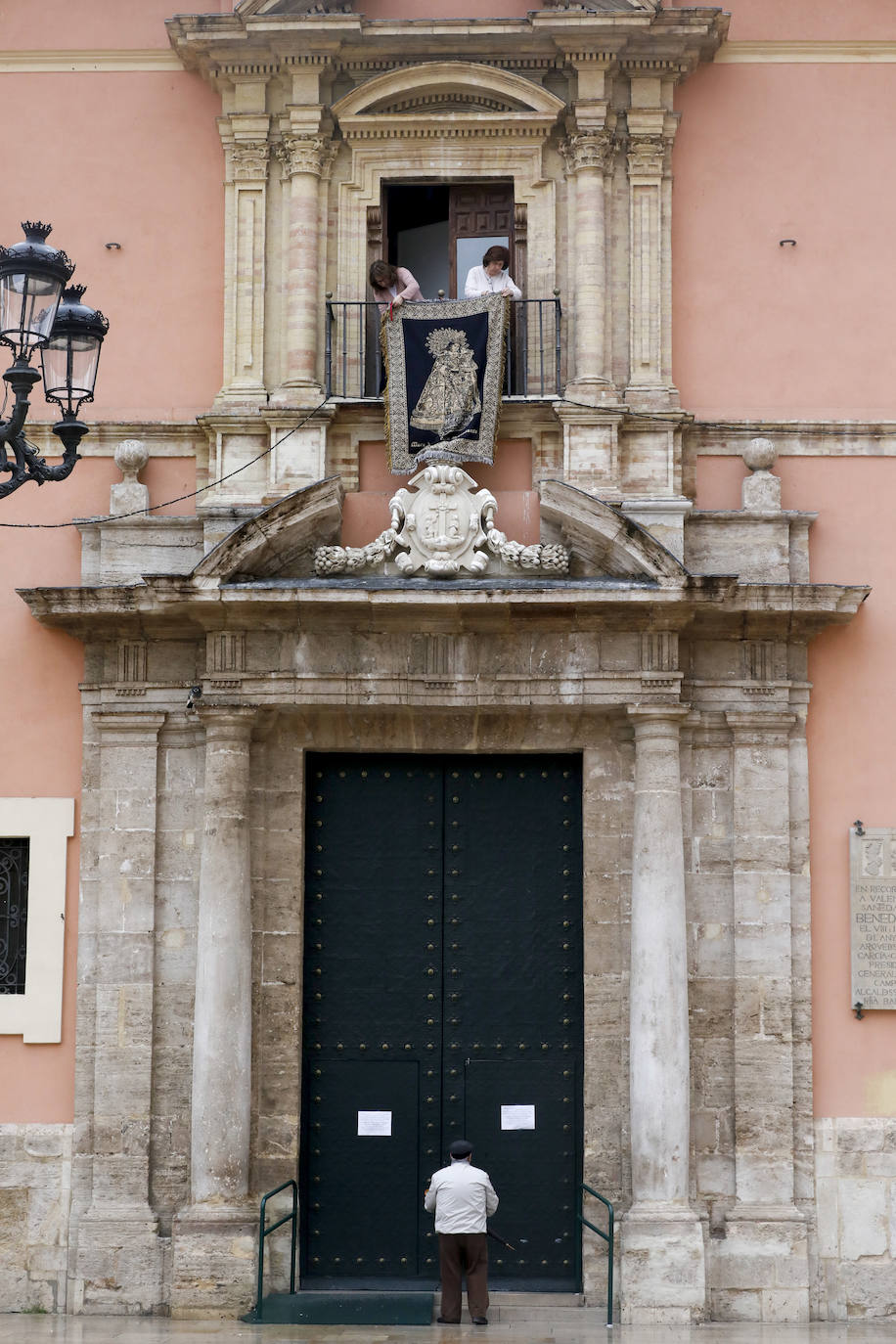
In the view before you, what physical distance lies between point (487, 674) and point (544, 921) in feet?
5.52

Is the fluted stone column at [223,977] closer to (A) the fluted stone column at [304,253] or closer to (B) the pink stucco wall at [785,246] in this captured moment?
(A) the fluted stone column at [304,253]

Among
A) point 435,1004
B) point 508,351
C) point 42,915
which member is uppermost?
point 508,351

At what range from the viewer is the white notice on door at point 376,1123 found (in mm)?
12055

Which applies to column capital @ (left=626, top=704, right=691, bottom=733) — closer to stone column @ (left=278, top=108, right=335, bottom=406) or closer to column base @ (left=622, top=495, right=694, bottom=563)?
column base @ (left=622, top=495, right=694, bottom=563)

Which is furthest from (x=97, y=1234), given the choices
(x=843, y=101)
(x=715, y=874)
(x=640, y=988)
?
(x=843, y=101)

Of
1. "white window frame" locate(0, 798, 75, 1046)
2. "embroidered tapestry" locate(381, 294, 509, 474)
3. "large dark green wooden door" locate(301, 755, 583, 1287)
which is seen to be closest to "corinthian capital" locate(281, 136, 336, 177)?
"embroidered tapestry" locate(381, 294, 509, 474)

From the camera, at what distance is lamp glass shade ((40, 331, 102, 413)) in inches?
343

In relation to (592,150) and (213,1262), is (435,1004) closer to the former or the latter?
(213,1262)

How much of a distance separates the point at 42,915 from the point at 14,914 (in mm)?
245

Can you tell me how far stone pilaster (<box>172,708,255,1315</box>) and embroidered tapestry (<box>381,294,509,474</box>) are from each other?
6.90 feet

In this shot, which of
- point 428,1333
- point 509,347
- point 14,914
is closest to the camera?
point 428,1333

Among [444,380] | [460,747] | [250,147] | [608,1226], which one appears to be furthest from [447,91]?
[608,1226]

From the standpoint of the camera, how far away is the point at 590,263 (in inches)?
488

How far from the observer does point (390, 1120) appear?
475 inches
